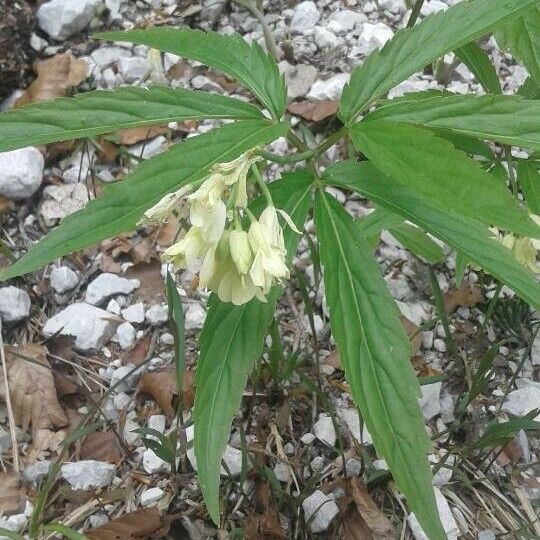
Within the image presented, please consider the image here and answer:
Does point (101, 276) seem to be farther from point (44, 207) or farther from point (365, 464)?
point (365, 464)

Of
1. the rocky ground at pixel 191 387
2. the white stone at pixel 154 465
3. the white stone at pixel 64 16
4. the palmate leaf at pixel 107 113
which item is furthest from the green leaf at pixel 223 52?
the white stone at pixel 64 16

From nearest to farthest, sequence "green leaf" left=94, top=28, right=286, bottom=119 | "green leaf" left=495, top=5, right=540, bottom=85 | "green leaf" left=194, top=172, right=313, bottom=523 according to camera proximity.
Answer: "green leaf" left=194, top=172, right=313, bottom=523, "green leaf" left=94, top=28, right=286, bottom=119, "green leaf" left=495, top=5, right=540, bottom=85

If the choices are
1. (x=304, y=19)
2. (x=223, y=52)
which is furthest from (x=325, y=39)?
(x=223, y=52)

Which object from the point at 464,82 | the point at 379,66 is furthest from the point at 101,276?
the point at 464,82

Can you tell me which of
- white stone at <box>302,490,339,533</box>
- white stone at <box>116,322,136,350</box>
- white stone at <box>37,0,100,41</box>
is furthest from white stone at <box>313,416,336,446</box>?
white stone at <box>37,0,100,41</box>

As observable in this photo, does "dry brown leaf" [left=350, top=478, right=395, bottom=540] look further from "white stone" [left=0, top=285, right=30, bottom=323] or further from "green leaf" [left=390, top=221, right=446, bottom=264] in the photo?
"white stone" [left=0, top=285, right=30, bottom=323]

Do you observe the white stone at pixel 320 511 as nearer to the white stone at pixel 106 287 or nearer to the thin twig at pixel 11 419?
the thin twig at pixel 11 419
